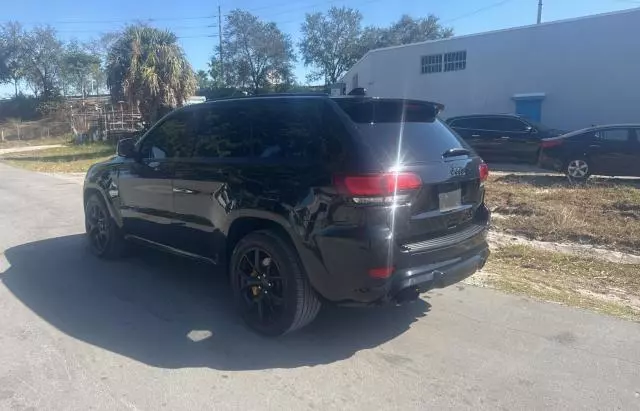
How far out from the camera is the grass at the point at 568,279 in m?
4.88

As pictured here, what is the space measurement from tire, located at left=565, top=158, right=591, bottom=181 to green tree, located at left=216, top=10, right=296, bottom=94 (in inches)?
1769

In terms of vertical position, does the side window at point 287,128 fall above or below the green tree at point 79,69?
below

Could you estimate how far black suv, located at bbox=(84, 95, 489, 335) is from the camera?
3492 millimetres

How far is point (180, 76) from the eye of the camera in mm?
25141

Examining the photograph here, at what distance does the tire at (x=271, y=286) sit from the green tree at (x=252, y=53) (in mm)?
52168

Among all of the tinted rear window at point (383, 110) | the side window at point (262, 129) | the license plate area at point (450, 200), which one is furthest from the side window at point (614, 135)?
the side window at point (262, 129)

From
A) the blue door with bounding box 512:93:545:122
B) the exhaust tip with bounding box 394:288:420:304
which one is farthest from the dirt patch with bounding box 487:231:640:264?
the blue door with bounding box 512:93:545:122

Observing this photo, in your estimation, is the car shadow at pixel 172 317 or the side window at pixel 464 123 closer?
the car shadow at pixel 172 317

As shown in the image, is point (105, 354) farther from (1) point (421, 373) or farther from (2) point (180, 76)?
(2) point (180, 76)

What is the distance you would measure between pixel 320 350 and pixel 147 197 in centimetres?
257

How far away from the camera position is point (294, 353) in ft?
12.5

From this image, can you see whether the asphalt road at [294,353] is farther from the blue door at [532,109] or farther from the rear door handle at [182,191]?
the blue door at [532,109]

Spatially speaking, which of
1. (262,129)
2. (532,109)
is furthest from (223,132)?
(532,109)

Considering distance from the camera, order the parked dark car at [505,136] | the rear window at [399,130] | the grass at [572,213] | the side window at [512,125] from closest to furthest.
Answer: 1. the rear window at [399,130]
2. the grass at [572,213]
3. the parked dark car at [505,136]
4. the side window at [512,125]
